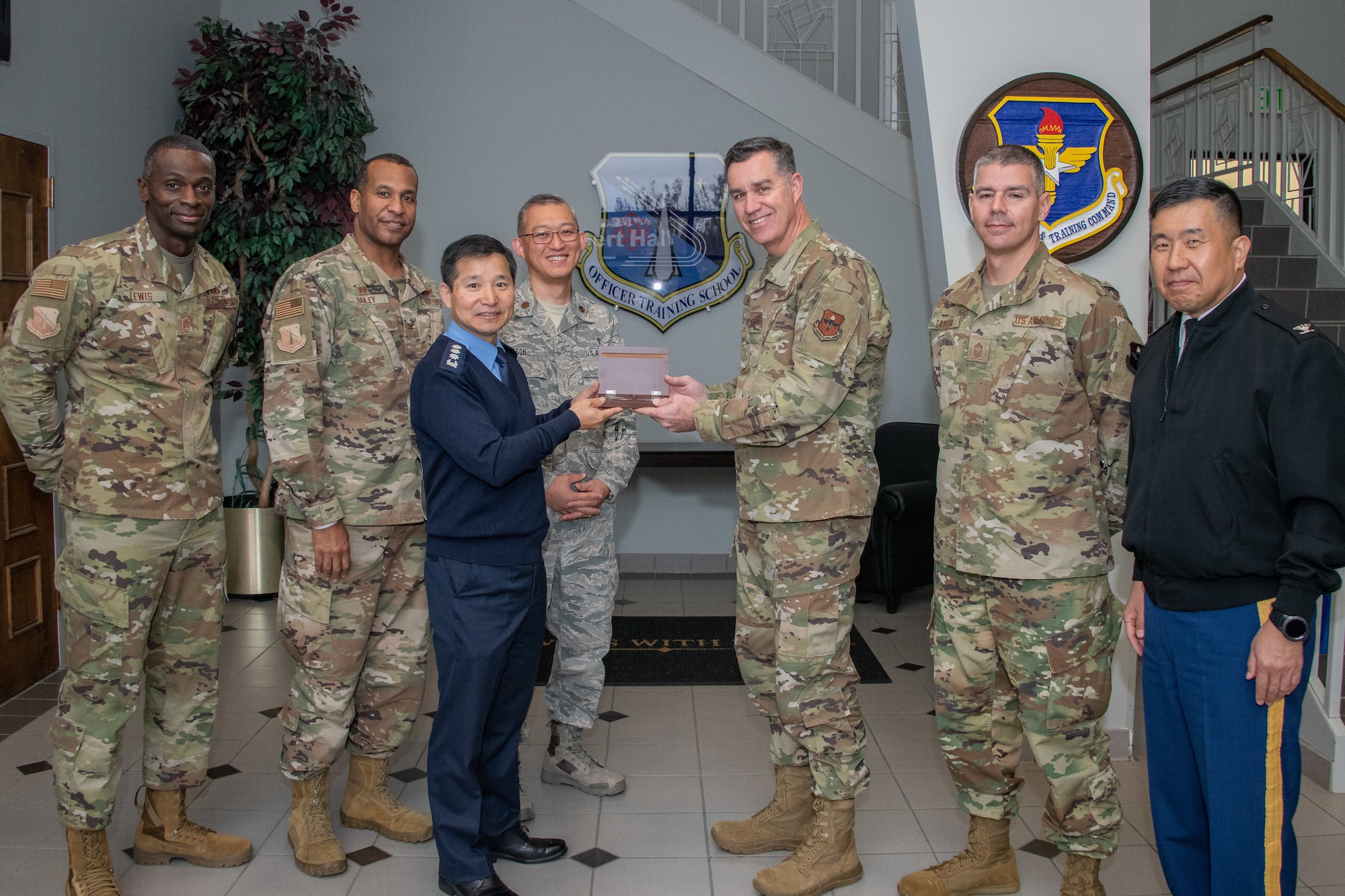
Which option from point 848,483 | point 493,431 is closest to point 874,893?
point 848,483

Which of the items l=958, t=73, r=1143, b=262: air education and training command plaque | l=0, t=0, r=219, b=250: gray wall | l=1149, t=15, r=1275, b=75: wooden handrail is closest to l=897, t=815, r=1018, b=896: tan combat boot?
l=958, t=73, r=1143, b=262: air education and training command plaque

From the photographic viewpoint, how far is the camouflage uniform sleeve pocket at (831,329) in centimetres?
225

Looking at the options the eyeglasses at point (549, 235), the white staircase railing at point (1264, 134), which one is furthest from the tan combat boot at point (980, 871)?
the white staircase railing at point (1264, 134)

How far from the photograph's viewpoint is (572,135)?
589cm

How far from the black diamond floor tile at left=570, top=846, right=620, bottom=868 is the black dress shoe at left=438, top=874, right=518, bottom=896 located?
32 cm

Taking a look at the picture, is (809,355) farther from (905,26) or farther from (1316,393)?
(905,26)

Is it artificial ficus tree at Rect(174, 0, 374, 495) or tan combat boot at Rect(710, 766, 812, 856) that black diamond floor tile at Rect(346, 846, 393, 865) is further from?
artificial ficus tree at Rect(174, 0, 374, 495)

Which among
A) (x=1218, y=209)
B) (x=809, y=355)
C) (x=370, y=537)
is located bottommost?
(x=370, y=537)

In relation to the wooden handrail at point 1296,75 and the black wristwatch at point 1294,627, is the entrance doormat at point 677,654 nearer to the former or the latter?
the black wristwatch at point 1294,627

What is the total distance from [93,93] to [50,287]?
2838mm

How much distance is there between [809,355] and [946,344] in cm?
37

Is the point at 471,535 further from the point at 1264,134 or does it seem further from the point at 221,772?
the point at 1264,134

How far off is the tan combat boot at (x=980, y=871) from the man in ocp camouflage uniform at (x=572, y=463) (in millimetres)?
989

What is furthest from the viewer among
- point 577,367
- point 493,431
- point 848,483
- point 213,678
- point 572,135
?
point 572,135
